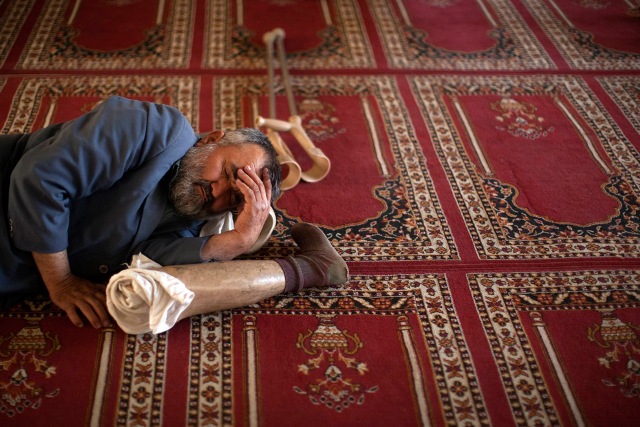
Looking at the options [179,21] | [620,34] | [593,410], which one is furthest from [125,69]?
[620,34]

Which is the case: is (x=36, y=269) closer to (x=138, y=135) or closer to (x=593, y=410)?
(x=138, y=135)

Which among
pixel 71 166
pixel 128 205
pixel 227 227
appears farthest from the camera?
pixel 227 227

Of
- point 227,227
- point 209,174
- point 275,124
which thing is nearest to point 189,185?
point 209,174

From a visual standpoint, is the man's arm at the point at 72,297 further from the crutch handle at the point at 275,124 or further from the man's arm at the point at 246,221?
the crutch handle at the point at 275,124

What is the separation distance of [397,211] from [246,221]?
0.68 m

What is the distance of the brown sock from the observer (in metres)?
1.87

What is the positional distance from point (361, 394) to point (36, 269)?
0.94 metres

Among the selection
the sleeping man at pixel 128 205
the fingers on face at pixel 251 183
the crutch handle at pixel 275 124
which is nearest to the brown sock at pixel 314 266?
the sleeping man at pixel 128 205

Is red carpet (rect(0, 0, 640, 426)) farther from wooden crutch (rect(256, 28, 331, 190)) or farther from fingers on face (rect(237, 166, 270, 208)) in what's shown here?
fingers on face (rect(237, 166, 270, 208))

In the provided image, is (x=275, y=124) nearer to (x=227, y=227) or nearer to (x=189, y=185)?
(x=227, y=227)

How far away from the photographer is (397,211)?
7.50 feet

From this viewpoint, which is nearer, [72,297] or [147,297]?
[147,297]

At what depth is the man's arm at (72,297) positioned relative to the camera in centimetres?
173

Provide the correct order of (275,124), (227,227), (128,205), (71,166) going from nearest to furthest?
1. (71,166)
2. (128,205)
3. (227,227)
4. (275,124)
